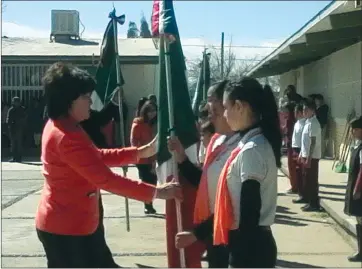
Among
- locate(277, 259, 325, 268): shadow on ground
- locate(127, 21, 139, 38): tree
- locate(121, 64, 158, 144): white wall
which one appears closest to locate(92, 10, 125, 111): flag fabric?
locate(277, 259, 325, 268): shadow on ground

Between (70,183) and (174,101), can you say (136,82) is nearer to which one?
(174,101)

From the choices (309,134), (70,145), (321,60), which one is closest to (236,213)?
(70,145)

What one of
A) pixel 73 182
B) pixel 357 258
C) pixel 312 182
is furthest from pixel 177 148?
pixel 312 182

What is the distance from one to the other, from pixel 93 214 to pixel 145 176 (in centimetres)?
665

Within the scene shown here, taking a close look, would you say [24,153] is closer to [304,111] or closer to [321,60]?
[321,60]

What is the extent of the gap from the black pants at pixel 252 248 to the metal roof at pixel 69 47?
67.6ft

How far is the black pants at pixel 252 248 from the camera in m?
3.60

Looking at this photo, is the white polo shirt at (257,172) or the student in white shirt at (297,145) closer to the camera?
the white polo shirt at (257,172)

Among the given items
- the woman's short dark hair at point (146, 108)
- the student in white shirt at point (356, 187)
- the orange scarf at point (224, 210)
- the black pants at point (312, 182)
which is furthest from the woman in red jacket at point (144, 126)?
the orange scarf at point (224, 210)

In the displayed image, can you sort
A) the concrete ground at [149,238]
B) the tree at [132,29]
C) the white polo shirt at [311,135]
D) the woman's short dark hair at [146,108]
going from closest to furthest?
1. the concrete ground at [149,238]
2. the woman's short dark hair at [146,108]
3. the white polo shirt at [311,135]
4. the tree at [132,29]

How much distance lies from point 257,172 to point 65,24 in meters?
26.8

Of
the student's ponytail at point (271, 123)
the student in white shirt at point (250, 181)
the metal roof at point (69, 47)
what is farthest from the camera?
the metal roof at point (69, 47)

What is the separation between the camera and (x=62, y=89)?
4.31m

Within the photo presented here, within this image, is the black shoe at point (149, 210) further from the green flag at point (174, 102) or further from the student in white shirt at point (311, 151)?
the green flag at point (174, 102)
